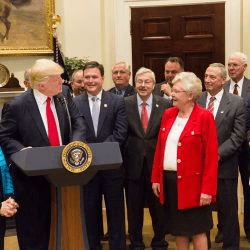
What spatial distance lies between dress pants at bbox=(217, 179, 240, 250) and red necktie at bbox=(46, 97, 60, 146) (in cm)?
154

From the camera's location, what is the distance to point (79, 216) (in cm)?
352

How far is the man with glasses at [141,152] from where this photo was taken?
4828 mm

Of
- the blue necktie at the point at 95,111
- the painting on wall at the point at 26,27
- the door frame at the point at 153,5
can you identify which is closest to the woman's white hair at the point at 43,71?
the blue necktie at the point at 95,111

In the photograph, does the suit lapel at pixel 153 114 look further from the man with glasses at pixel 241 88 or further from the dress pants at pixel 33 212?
the dress pants at pixel 33 212

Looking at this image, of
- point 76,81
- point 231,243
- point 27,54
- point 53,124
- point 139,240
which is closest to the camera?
point 53,124

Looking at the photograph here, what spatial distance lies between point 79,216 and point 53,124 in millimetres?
646

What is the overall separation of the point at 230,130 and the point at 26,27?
354 centimetres

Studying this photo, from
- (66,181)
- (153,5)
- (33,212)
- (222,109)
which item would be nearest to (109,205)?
(33,212)

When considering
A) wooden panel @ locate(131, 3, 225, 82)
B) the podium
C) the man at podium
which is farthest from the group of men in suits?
wooden panel @ locate(131, 3, 225, 82)

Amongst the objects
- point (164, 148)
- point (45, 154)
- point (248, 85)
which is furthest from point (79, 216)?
point (248, 85)

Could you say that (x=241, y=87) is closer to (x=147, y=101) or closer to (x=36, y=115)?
(x=147, y=101)

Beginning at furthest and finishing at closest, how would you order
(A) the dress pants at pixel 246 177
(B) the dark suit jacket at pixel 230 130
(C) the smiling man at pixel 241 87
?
(C) the smiling man at pixel 241 87, (A) the dress pants at pixel 246 177, (B) the dark suit jacket at pixel 230 130

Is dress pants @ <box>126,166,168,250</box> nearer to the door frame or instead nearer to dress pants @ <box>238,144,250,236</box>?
dress pants @ <box>238,144,250,236</box>

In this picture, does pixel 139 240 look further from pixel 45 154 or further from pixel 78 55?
pixel 78 55
